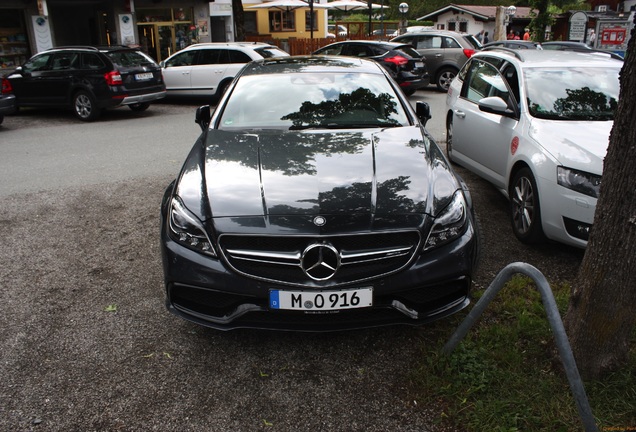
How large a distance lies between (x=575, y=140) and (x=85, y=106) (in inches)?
417

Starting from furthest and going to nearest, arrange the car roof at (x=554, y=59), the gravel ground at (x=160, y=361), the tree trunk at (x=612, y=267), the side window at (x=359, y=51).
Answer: the side window at (x=359, y=51), the car roof at (x=554, y=59), the gravel ground at (x=160, y=361), the tree trunk at (x=612, y=267)

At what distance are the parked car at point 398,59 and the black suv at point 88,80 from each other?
17.9 ft

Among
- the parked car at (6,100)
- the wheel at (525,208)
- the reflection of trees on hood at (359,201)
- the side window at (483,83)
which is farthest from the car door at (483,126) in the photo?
the parked car at (6,100)

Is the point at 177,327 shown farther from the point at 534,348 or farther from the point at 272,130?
the point at 534,348

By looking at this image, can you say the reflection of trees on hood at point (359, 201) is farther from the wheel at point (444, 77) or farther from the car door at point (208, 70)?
the wheel at point (444, 77)

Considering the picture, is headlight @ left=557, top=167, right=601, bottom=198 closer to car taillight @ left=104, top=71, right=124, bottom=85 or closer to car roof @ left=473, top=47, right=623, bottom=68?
car roof @ left=473, top=47, right=623, bottom=68

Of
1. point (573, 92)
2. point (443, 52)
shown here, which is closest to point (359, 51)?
point (443, 52)

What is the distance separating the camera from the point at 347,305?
3.02m

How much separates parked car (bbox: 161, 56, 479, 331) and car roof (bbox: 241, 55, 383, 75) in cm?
150

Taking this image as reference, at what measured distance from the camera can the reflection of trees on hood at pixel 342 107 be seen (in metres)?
4.47

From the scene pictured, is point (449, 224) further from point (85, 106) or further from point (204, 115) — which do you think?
point (85, 106)

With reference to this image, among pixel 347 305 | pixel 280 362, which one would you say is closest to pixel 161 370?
pixel 280 362

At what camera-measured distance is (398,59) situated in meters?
14.5

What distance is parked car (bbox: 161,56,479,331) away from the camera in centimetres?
302
